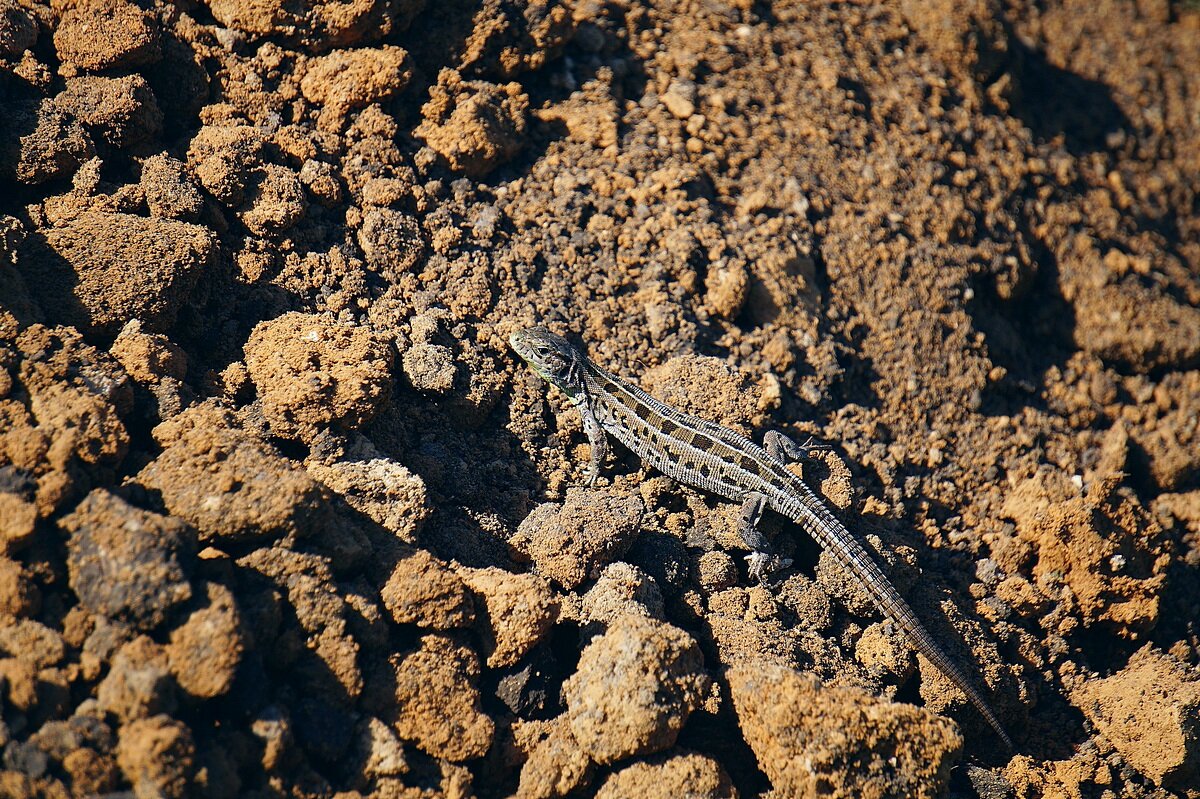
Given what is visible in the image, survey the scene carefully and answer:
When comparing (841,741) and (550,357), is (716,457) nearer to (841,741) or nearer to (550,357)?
(550,357)

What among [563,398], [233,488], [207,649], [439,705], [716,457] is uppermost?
[233,488]

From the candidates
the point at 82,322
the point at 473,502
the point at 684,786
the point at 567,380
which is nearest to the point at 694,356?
the point at 567,380

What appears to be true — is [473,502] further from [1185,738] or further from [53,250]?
[1185,738]

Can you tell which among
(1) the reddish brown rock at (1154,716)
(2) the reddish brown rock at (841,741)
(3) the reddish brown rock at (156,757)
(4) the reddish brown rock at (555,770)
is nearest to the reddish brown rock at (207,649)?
(3) the reddish brown rock at (156,757)

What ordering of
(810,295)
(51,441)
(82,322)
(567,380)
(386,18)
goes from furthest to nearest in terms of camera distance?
(810,295)
(386,18)
(567,380)
(82,322)
(51,441)

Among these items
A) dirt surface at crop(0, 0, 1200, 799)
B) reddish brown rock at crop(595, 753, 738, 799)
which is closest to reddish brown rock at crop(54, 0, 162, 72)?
dirt surface at crop(0, 0, 1200, 799)

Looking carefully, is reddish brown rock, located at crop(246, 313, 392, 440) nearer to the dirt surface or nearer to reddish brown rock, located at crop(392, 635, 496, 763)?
the dirt surface

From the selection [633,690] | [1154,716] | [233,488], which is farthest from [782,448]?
[233,488]

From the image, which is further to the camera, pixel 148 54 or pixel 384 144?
pixel 384 144
